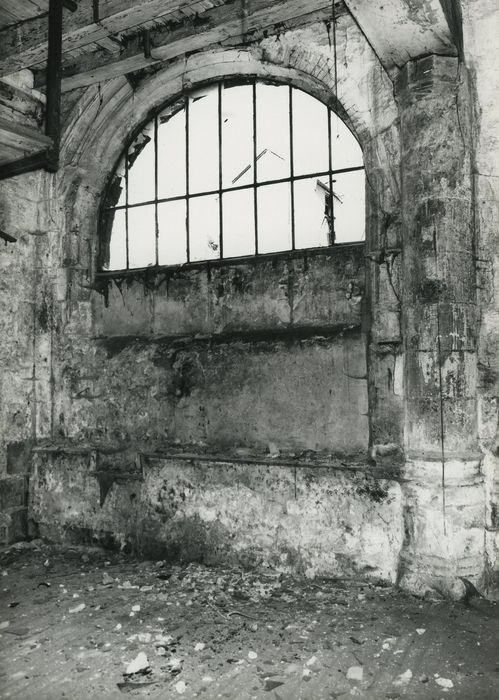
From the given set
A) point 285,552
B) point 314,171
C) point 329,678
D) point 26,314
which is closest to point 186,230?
point 314,171

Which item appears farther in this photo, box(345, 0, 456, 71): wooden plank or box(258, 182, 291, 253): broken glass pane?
box(258, 182, 291, 253): broken glass pane

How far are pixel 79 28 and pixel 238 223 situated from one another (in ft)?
5.86

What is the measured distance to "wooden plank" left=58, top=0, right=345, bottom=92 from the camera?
410 cm

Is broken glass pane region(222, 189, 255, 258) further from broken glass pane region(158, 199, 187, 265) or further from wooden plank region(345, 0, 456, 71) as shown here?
wooden plank region(345, 0, 456, 71)

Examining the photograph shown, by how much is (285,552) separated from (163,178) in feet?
10.9

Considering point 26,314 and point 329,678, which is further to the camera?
point 26,314

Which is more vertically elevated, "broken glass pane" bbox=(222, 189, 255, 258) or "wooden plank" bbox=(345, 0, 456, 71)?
"wooden plank" bbox=(345, 0, 456, 71)

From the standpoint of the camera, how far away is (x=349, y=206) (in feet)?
14.3

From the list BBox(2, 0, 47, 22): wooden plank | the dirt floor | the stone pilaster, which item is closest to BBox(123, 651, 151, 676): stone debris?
the dirt floor

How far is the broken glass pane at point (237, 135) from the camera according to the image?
4742 millimetres

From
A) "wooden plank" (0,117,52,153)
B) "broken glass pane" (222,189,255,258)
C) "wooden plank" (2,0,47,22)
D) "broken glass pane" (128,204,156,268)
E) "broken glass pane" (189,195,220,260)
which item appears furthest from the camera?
"broken glass pane" (128,204,156,268)

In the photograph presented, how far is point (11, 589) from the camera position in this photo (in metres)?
4.03

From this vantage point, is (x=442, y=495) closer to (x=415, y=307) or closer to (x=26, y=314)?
(x=415, y=307)

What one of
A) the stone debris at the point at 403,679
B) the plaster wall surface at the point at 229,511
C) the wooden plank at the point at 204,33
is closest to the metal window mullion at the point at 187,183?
Result: the wooden plank at the point at 204,33
